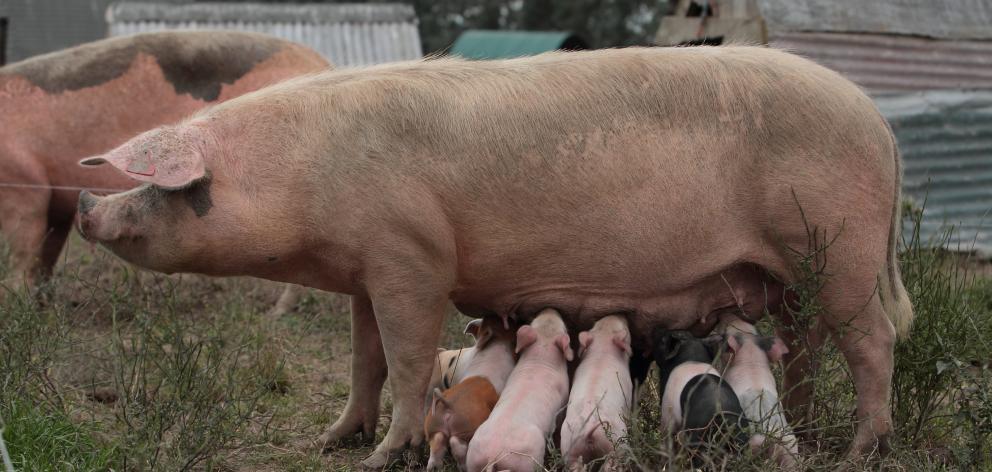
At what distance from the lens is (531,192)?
16.0ft

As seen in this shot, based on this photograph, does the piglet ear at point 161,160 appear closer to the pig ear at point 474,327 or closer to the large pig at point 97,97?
the pig ear at point 474,327

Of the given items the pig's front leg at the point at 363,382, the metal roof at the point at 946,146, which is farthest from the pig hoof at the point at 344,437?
the metal roof at the point at 946,146

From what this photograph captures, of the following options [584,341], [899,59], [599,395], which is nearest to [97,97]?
[584,341]

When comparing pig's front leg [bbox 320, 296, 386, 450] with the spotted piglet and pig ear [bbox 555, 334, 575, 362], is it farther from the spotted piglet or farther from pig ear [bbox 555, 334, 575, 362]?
pig ear [bbox 555, 334, 575, 362]

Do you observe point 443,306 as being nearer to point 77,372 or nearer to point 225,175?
point 225,175

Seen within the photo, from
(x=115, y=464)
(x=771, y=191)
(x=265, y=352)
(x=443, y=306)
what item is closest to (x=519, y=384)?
(x=443, y=306)

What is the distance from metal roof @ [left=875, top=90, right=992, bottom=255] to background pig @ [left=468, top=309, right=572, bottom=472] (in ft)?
21.0

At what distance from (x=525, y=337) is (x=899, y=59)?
7.44 metres

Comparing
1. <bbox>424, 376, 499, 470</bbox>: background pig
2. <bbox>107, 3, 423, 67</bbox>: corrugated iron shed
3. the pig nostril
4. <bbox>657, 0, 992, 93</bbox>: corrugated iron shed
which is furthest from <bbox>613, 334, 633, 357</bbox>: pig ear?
<bbox>107, 3, 423, 67</bbox>: corrugated iron shed

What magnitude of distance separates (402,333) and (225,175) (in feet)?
3.21

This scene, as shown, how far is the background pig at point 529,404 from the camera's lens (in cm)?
428

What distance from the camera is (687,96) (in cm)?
493

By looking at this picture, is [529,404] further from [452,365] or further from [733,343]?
[452,365]

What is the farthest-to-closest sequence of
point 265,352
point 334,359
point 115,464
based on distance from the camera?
point 334,359 → point 265,352 → point 115,464
